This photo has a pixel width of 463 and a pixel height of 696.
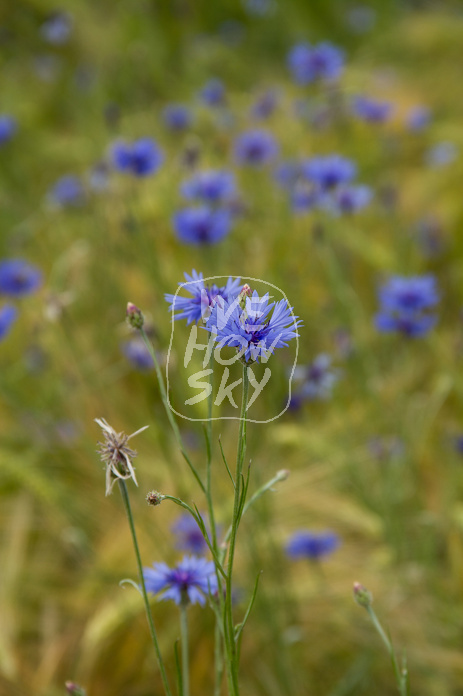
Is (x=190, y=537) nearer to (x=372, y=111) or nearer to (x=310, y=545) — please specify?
(x=310, y=545)

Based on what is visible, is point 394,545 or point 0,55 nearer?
point 394,545

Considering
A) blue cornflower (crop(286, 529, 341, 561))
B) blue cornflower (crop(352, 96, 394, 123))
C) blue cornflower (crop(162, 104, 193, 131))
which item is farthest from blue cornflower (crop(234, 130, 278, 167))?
blue cornflower (crop(286, 529, 341, 561))

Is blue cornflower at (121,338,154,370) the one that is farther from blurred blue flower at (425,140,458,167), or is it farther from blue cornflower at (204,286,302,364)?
blurred blue flower at (425,140,458,167)

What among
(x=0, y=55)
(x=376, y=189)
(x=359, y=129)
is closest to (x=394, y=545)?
(x=376, y=189)

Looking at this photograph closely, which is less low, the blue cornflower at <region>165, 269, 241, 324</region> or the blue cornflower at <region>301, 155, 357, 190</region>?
the blue cornflower at <region>301, 155, 357, 190</region>

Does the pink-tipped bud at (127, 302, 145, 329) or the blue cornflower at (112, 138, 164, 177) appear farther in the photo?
the blue cornflower at (112, 138, 164, 177)

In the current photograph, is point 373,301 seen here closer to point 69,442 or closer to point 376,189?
point 376,189

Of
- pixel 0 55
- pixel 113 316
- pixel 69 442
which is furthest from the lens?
pixel 0 55

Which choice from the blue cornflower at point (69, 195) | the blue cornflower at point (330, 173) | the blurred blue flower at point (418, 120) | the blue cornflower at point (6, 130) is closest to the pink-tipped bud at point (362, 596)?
the blue cornflower at point (330, 173)
